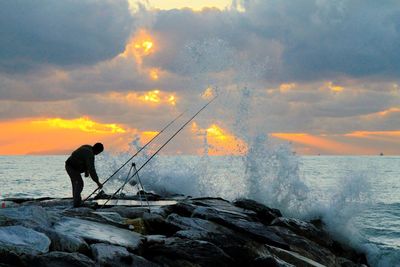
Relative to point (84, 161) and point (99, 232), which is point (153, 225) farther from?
point (84, 161)

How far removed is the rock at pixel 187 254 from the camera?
775cm

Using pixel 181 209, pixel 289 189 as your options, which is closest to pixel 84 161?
pixel 181 209

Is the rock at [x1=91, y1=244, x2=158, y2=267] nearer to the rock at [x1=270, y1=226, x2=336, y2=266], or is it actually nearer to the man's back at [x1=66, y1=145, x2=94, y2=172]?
the rock at [x1=270, y1=226, x2=336, y2=266]

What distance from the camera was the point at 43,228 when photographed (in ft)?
24.0

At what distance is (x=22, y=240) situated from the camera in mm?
6801

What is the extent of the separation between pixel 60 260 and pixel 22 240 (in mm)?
722

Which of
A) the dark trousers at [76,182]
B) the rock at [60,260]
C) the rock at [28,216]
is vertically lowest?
the rock at [60,260]

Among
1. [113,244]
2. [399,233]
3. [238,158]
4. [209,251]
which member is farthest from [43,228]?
[399,233]

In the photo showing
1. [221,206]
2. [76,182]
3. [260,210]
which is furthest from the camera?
[260,210]

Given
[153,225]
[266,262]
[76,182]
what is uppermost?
[76,182]

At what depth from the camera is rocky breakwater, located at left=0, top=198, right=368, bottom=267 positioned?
22.2 ft

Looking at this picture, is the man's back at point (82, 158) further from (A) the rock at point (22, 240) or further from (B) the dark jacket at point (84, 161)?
(A) the rock at point (22, 240)

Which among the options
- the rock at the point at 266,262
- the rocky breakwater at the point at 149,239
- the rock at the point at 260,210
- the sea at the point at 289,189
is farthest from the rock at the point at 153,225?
the sea at the point at 289,189

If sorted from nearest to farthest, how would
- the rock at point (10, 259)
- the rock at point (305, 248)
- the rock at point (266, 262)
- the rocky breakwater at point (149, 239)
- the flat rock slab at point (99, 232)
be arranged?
the rock at point (10, 259)
the rocky breakwater at point (149, 239)
the flat rock slab at point (99, 232)
the rock at point (266, 262)
the rock at point (305, 248)
